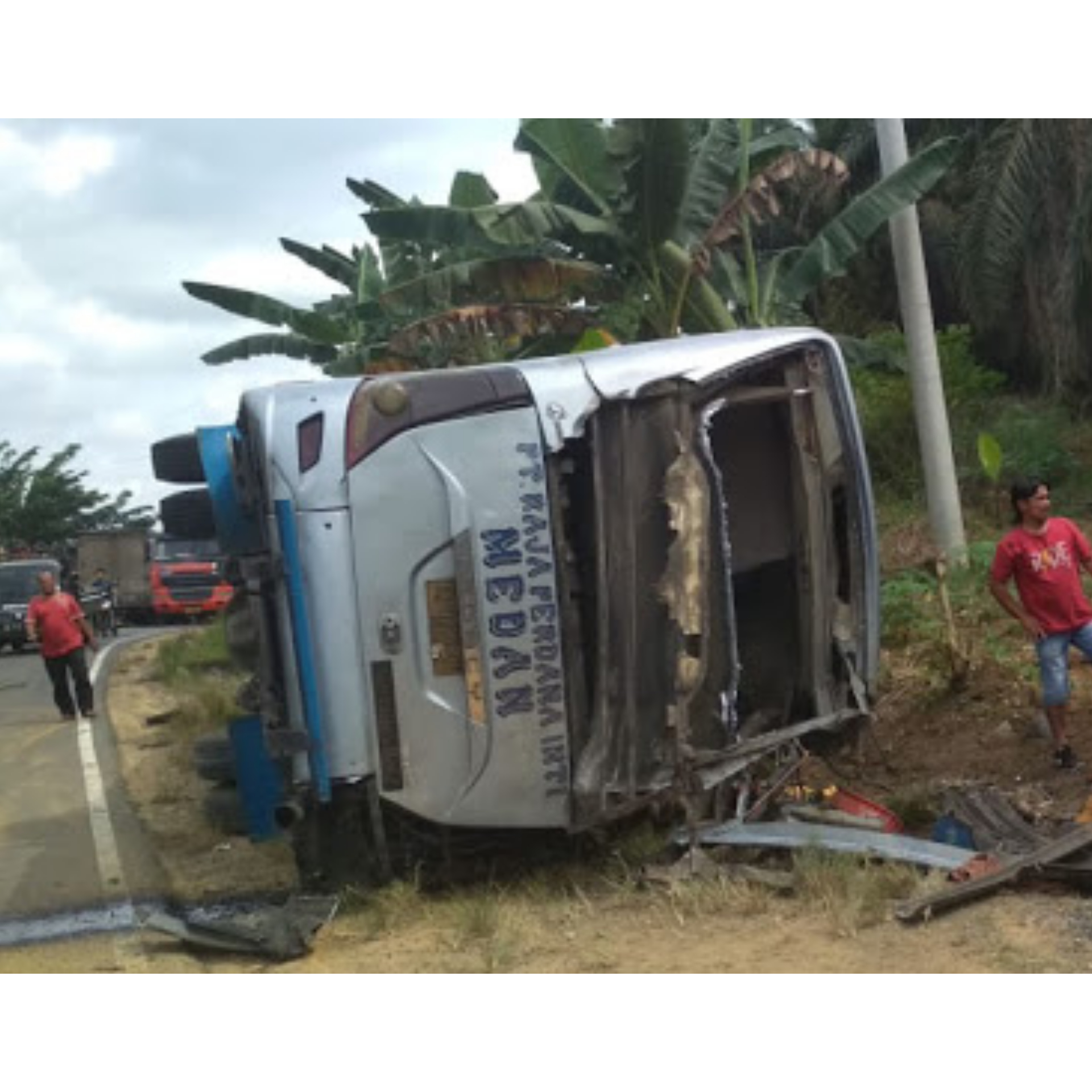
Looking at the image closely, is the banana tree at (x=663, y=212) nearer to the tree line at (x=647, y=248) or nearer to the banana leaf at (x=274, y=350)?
the tree line at (x=647, y=248)

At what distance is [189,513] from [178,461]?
0.99 ft

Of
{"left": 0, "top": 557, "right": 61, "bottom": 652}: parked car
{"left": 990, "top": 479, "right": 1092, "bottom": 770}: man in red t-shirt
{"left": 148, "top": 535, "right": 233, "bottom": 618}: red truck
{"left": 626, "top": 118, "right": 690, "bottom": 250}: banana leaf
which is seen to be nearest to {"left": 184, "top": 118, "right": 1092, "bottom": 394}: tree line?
{"left": 626, "top": 118, "right": 690, "bottom": 250}: banana leaf

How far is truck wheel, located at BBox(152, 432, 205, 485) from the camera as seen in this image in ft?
23.0

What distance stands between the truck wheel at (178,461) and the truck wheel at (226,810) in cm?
168

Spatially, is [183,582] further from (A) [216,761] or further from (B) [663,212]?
(A) [216,761]

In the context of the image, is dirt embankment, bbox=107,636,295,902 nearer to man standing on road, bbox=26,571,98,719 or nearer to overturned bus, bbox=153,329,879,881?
man standing on road, bbox=26,571,98,719

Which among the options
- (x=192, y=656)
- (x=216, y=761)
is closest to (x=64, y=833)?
(x=216, y=761)

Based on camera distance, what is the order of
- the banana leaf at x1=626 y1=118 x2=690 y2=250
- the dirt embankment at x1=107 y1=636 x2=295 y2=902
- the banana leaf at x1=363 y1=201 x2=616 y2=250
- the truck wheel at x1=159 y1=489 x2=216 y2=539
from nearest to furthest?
the truck wheel at x1=159 y1=489 x2=216 y2=539 → the dirt embankment at x1=107 y1=636 x2=295 y2=902 → the banana leaf at x1=626 y1=118 x2=690 y2=250 → the banana leaf at x1=363 y1=201 x2=616 y2=250

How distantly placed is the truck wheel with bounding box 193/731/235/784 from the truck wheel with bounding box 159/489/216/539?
121 cm

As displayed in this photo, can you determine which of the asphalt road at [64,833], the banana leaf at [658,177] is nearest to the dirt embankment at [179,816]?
the asphalt road at [64,833]

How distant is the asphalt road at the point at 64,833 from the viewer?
24.1 feet

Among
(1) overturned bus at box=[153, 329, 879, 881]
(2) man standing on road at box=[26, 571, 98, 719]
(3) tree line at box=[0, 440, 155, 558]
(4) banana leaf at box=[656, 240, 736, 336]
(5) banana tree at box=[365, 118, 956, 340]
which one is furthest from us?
(3) tree line at box=[0, 440, 155, 558]

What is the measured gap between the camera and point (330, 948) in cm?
574

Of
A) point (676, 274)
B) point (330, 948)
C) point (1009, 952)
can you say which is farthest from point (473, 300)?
point (1009, 952)
